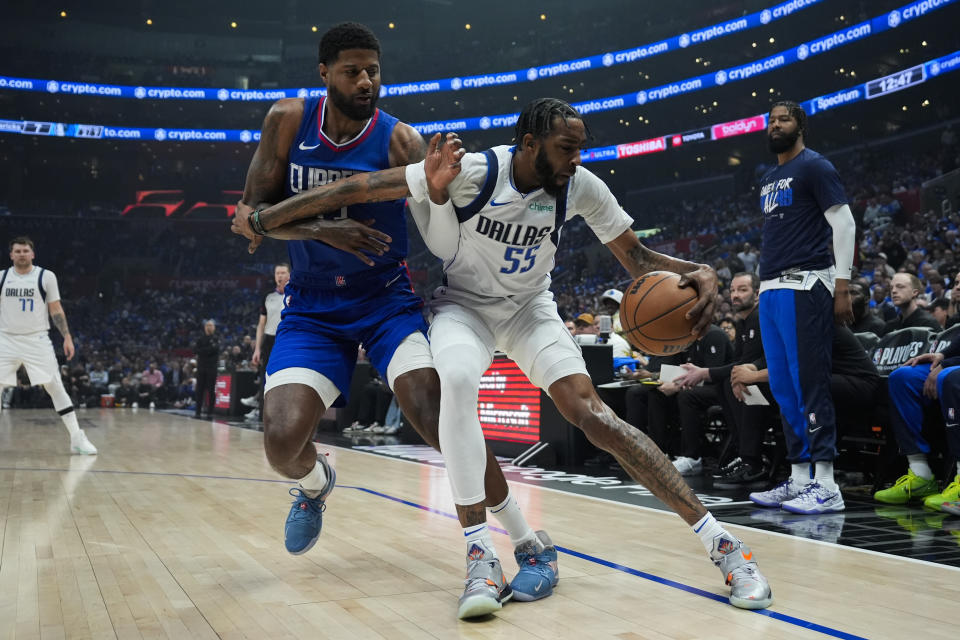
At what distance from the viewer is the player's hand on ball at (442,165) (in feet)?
8.53

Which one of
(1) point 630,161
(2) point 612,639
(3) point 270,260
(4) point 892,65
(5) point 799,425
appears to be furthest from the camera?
(3) point 270,260

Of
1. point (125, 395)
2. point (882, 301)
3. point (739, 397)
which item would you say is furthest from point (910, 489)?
point (125, 395)

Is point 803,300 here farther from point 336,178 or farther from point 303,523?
point 303,523

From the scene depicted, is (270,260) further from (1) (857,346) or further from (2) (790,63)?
(1) (857,346)

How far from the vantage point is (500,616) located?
7.95 feet

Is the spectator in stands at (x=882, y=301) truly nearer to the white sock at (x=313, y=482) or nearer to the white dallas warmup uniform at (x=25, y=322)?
the white sock at (x=313, y=482)

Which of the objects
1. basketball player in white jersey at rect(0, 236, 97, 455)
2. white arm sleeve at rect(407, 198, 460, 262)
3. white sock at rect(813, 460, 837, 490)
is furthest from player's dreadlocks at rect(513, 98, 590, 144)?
basketball player in white jersey at rect(0, 236, 97, 455)

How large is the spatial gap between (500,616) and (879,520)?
2.59 m

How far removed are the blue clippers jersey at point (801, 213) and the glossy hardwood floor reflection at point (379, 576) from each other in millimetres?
1605

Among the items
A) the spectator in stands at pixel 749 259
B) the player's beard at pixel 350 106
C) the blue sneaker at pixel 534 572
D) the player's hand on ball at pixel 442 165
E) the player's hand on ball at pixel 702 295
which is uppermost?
the spectator in stands at pixel 749 259

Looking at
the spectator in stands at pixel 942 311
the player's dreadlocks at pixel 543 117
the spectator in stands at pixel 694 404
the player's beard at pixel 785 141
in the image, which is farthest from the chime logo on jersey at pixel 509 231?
the spectator in stands at pixel 942 311

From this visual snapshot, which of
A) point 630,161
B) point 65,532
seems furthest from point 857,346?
point 630,161

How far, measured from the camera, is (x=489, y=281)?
2883mm

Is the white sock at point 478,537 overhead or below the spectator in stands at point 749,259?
below
